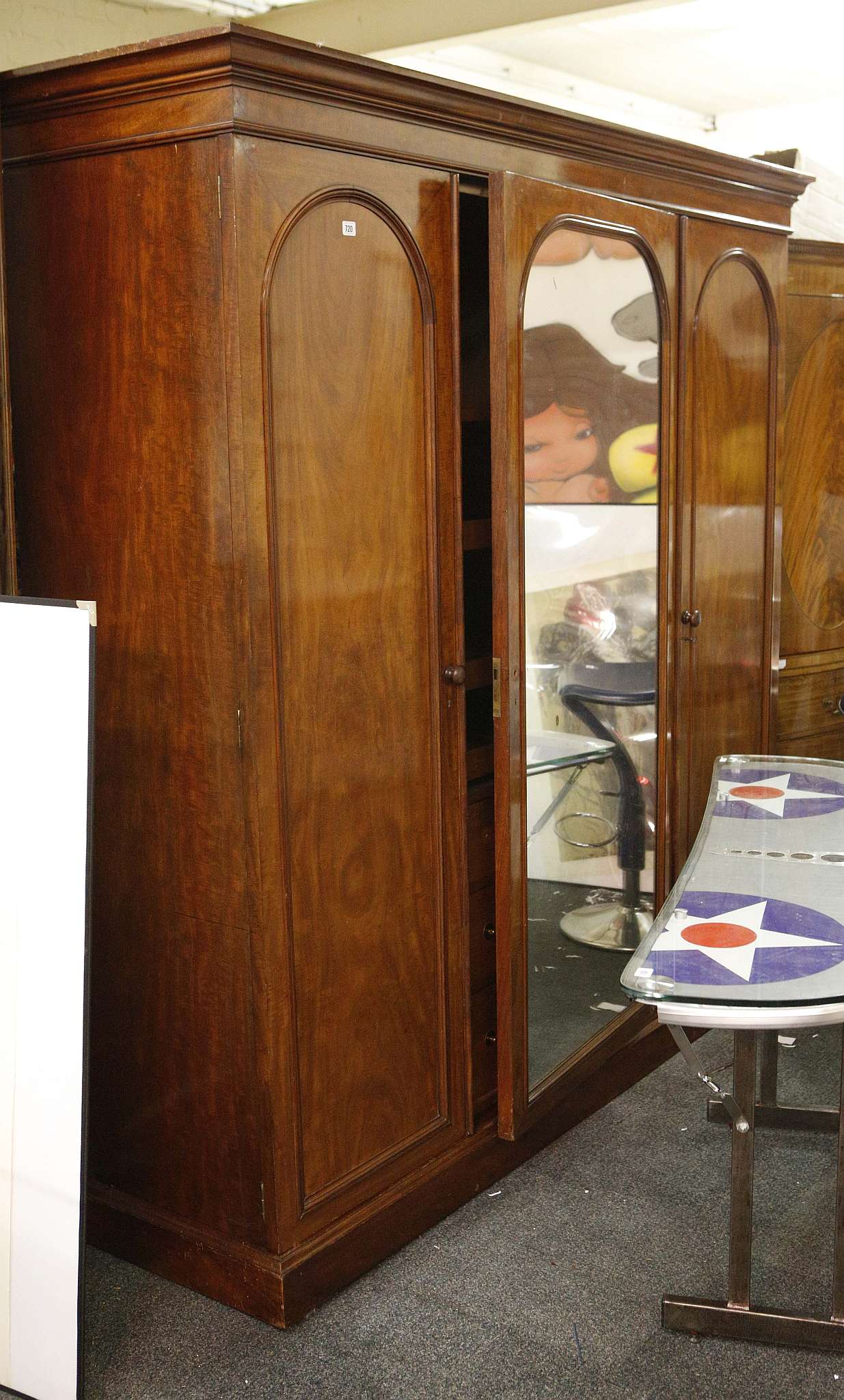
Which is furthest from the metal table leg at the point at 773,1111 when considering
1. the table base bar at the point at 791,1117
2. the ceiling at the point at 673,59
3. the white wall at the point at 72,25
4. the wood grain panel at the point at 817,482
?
the ceiling at the point at 673,59

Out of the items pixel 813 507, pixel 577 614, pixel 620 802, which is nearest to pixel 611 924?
pixel 620 802

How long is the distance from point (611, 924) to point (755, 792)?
20.4 inches

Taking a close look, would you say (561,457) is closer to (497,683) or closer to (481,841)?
(497,683)

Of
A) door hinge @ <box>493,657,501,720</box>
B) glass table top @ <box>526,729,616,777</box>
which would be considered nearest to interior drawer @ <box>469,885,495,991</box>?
glass table top @ <box>526,729,616,777</box>

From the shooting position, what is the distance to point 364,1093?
2.44 metres

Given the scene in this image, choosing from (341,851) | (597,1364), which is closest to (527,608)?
(341,851)

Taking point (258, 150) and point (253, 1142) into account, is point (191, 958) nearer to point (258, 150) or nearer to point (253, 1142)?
point (253, 1142)

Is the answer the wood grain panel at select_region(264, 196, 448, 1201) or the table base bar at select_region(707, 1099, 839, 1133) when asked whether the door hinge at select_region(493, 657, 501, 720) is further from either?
the table base bar at select_region(707, 1099, 839, 1133)

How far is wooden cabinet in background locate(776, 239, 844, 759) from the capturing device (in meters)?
3.81

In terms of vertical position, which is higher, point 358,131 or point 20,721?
point 358,131

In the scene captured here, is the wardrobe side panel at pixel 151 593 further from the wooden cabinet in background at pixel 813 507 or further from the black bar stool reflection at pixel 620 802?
the wooden cabinet in background at pixel 813 507

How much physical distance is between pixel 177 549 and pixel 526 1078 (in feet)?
4.20

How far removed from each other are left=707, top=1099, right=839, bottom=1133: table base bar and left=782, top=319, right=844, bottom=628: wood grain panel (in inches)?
A: 64.3

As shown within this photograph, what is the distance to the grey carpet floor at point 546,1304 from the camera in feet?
6.99
